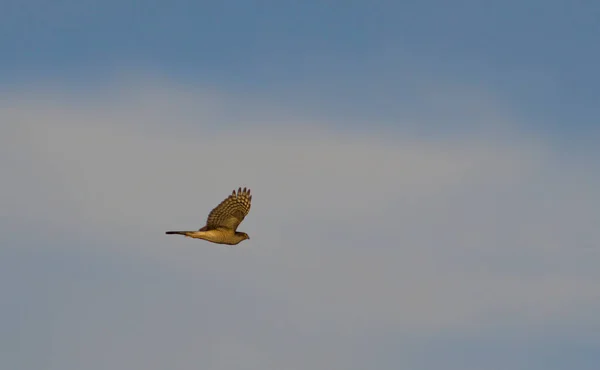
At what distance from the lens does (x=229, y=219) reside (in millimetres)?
49125

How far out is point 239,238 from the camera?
4944 cm

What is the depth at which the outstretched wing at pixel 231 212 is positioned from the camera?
49.0 metres

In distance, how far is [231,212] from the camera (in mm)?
49312

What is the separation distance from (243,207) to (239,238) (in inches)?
65.2

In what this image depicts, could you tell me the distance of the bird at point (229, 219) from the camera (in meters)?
48.8

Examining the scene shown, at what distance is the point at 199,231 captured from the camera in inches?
1896

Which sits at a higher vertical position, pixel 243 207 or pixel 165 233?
pixel 243 207

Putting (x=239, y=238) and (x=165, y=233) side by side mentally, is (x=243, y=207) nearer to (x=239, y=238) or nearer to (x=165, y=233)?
(x=239, y=238)

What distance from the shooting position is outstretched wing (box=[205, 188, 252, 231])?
49000 mm

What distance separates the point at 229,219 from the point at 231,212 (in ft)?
1.37

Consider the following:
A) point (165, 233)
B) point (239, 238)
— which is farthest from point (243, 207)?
point (165, 233)

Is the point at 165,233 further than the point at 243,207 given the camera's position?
No

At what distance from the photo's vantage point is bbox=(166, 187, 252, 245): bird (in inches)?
1919

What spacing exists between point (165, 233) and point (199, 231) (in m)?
3.20
